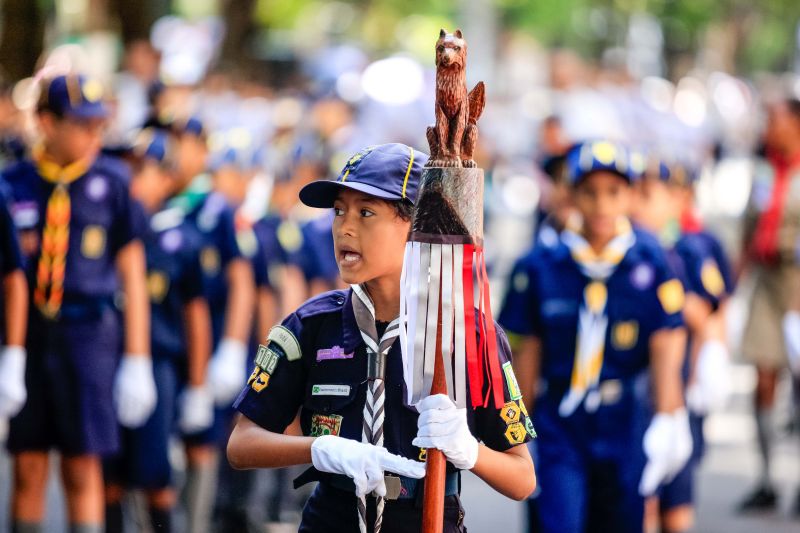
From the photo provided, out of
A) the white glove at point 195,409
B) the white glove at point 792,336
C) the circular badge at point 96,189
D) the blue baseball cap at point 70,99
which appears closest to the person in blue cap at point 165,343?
the white glove at point 195,409

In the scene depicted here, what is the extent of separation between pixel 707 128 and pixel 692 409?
19.2 m

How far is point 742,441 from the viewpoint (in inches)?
545

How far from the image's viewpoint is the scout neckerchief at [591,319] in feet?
23.3

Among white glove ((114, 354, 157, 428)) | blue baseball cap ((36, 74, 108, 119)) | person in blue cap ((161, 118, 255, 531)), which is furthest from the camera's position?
person in blue cap ((161, 118, 255, 531))

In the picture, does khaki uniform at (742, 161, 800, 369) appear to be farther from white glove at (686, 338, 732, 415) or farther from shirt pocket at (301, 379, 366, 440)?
shirt pocket at (301, 379, 366, 440)

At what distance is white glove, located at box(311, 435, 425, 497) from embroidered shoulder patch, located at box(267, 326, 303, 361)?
337mm

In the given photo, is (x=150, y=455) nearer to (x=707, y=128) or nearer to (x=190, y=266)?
(x=190, y=266)

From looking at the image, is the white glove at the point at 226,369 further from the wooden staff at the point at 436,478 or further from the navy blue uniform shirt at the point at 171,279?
the wooden staff at the point at 436,478

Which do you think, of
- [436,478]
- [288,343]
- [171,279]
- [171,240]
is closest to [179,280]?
[171,279]

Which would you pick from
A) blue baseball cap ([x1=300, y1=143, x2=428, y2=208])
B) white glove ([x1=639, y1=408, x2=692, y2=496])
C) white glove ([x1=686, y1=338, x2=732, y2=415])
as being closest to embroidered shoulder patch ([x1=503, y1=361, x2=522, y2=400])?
blue baseball cap ([x1=300, y1=143, x2=428, y2=208])

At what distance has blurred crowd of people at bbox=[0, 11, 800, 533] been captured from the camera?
24.5 feet

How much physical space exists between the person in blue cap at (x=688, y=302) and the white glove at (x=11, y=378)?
10.9 feet

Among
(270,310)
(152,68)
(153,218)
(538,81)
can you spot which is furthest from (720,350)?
(538,81)

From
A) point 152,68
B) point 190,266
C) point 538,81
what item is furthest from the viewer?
point 538,81
